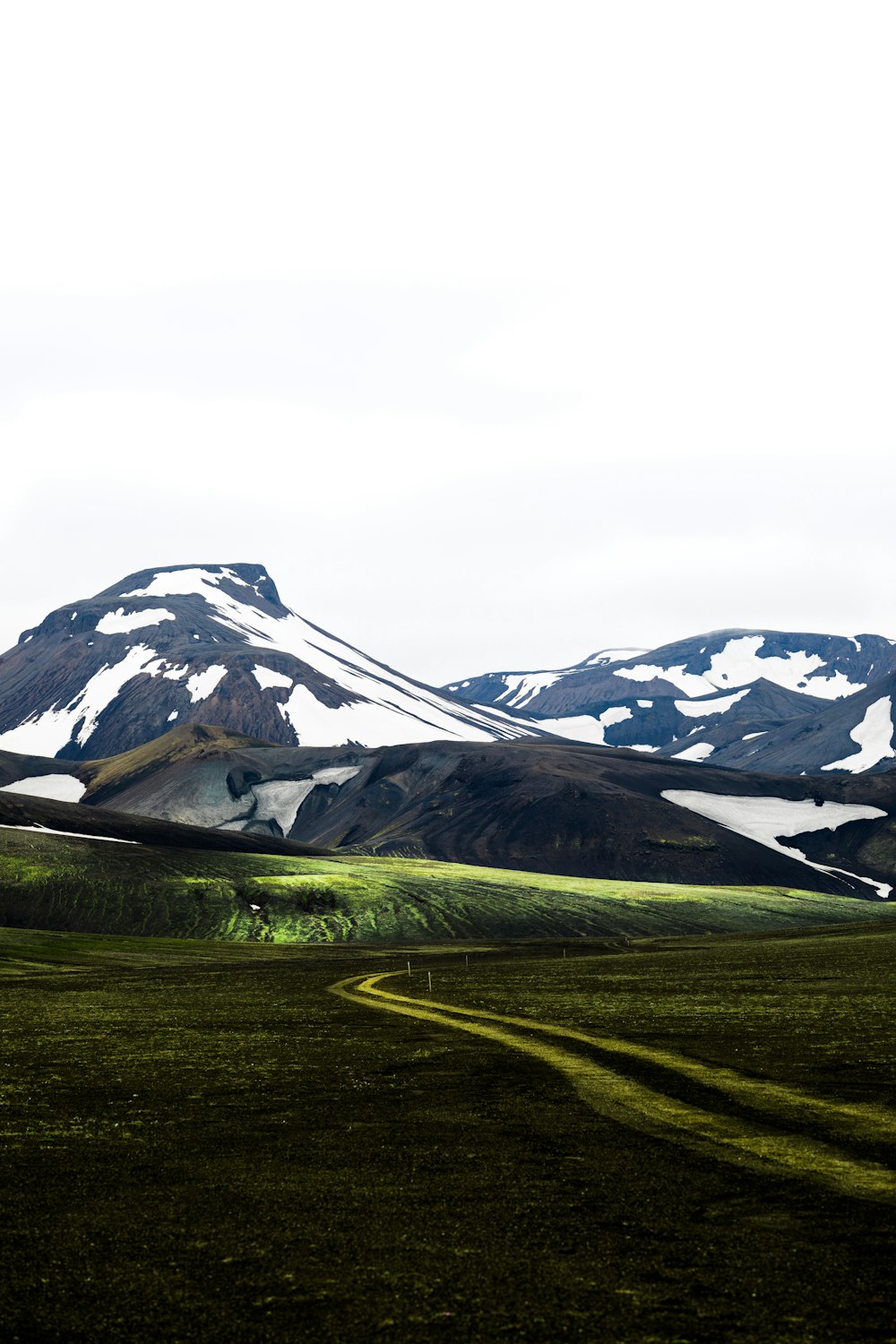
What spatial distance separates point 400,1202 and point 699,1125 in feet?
30.8

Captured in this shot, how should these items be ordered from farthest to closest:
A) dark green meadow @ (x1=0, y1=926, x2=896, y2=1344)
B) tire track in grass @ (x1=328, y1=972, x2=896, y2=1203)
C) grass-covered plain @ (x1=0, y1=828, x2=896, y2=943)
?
grass-covered plain @ (x1=0, y1=828, x2=896, y2=943), tire track in grass @ (x1=328, y1=972, x2=896, y2=1203), dark green meadow @ (x1=0, y1=926, x2=896, y2=1344)

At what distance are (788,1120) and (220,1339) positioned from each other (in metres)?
17.9

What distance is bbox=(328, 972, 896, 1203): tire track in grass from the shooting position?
23.0 meters

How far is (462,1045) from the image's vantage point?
152 feet

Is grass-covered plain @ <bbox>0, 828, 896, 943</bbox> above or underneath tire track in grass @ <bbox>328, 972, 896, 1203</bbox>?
underneath

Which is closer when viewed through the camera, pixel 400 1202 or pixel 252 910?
pixel 400 1202

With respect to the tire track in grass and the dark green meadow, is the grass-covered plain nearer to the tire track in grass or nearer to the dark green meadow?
the dark green meadow

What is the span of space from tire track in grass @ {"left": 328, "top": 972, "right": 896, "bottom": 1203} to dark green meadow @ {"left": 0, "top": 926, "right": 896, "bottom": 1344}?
28.7 inches

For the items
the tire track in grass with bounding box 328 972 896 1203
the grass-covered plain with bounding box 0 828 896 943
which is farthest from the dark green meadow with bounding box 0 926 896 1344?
the grass-covered plain with bounding box 0 828 896 943

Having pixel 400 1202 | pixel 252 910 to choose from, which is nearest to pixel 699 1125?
pixel 400 1202

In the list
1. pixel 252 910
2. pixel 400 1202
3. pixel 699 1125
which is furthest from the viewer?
pixel 252 910

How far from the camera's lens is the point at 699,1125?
92.7 ft

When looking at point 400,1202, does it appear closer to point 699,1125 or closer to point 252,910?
point 699,1125

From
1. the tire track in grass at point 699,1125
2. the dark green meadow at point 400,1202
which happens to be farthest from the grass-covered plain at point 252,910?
the tire track in grass at point 699,1125
